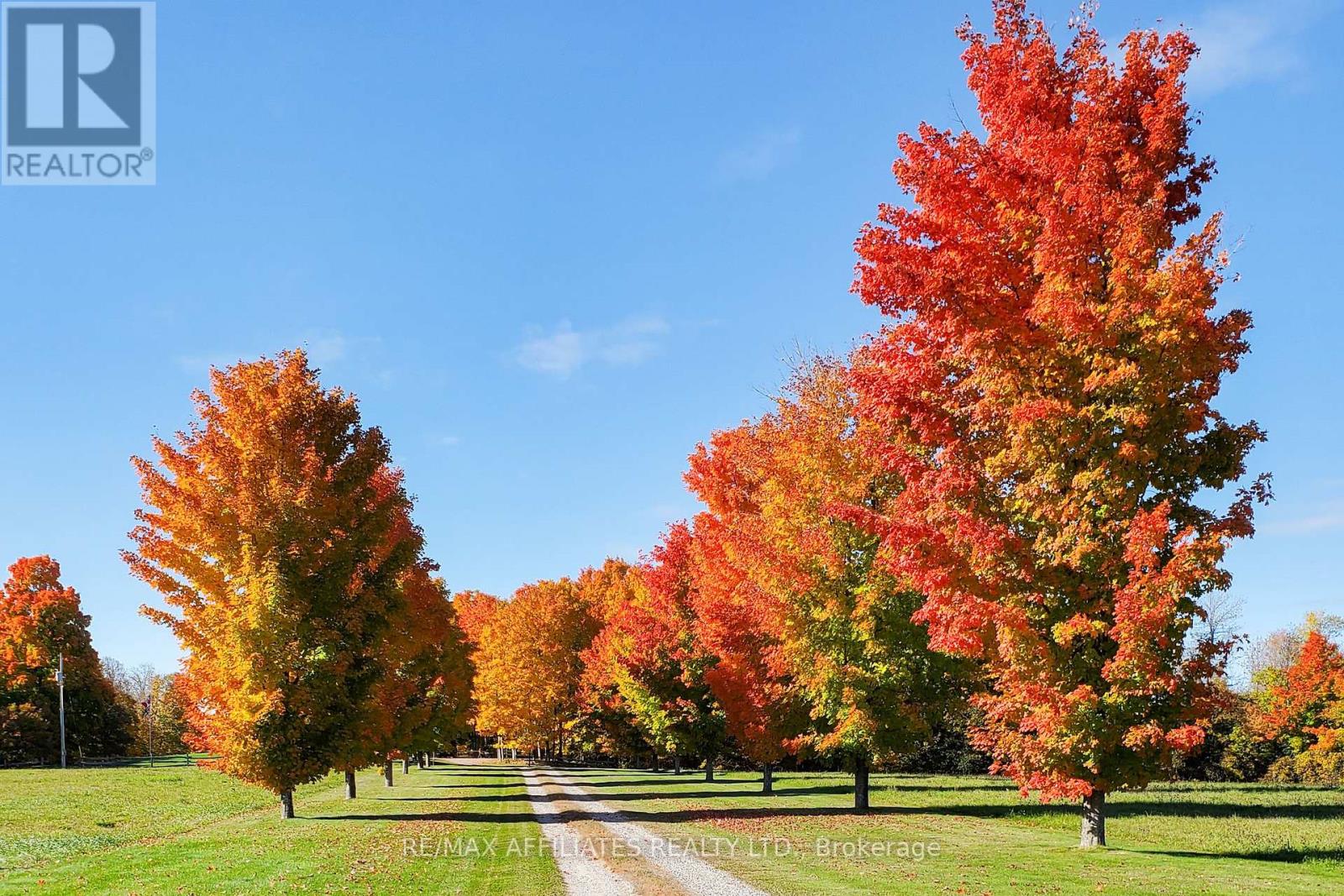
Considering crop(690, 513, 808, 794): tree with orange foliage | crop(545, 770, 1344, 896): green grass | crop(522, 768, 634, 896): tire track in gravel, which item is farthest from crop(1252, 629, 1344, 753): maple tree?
crop(522, 768, 634, 896): tire track in gravel

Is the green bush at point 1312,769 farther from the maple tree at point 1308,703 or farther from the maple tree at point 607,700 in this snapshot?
the maple tree at point 607,700

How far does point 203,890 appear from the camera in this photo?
45.5 ft

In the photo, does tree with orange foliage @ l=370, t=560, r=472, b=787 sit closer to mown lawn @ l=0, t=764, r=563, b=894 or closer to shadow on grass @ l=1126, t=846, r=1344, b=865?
mown lawn @ l=0, t=764, r=563, b=894

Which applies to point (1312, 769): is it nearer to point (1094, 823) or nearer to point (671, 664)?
point (671, 664)

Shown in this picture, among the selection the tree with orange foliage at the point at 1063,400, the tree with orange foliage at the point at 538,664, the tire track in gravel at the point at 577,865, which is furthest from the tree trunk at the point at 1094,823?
the tree with orange foliage at the point at 538,664

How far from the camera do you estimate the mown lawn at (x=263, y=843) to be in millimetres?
14695

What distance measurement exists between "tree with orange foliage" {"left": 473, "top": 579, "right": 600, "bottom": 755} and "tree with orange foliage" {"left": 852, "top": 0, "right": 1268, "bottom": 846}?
55799 mm

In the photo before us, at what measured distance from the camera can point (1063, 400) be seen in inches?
623

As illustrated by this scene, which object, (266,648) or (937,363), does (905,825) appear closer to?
(937,363)

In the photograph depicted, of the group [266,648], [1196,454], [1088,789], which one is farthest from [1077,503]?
[266,648]

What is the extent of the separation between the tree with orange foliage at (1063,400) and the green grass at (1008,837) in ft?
5.42

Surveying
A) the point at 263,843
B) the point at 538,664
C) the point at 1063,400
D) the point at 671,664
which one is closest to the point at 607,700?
the point at 671,664

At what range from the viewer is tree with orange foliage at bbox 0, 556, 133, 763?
73.0 meters

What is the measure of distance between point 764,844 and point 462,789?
82.5ft
